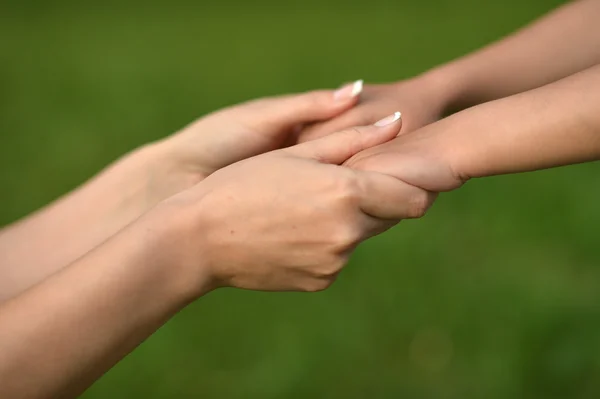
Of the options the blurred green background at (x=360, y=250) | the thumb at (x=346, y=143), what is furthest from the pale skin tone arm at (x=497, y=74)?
the blurred green background at (x=360, y=250)

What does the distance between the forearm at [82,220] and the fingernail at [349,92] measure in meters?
0.27

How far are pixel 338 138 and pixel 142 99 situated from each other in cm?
179

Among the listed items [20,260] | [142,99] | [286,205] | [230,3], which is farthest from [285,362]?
[230,3]

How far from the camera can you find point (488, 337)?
1527 mm

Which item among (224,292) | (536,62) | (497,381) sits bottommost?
A: (497,381)

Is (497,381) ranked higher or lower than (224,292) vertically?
lower

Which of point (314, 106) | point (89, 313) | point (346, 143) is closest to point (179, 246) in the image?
point (89, 313)

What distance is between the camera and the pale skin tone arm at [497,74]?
3.70 ft

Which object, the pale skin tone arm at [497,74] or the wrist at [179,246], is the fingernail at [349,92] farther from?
the wrist at [179,246]

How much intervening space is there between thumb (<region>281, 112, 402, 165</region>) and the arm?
0.05m

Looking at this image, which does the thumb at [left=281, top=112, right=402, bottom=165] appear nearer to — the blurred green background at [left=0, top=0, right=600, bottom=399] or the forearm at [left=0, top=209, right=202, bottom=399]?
the forearm at [left=0, top=209, right=202, bottom=399]

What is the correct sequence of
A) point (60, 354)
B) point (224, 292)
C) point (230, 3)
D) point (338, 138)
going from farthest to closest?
point (230, 3) → point (224, 292) → point (338, 138) → point (60, 354)

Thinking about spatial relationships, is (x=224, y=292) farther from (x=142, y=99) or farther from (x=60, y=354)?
(x=142, y=99)

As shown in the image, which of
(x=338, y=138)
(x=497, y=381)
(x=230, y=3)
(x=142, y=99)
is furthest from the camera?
(x=230, y=3)
